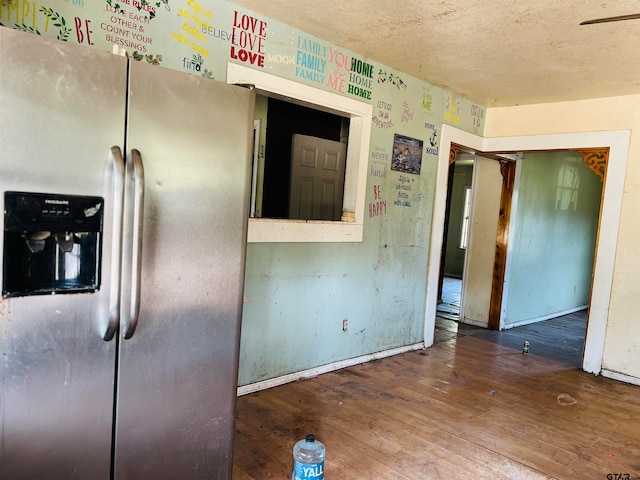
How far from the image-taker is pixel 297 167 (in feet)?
13.2

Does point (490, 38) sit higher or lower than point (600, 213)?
higher

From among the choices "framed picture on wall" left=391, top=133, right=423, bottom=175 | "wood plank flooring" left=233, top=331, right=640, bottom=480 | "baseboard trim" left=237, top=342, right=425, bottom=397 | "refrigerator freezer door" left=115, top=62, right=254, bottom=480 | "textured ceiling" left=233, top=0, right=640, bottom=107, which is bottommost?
"wood plank flooring" left=233, top=331, right=640, bottom=480

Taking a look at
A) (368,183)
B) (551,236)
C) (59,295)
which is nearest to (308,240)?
(368,183)

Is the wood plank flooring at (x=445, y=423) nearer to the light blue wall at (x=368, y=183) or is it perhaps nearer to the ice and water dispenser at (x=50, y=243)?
the light blue wall at (x=368, y=183)

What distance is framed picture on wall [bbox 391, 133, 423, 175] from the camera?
379 centimetres

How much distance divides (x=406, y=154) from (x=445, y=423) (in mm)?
2154

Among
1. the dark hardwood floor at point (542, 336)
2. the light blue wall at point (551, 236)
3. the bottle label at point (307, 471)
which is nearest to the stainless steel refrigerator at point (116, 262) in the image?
the bottle label at point (307, 471)

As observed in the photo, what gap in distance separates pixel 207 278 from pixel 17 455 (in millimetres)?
788

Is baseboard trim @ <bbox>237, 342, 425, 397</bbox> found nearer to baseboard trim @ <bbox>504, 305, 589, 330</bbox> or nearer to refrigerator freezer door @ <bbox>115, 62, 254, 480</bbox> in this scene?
refrigerator freezer door @ <bbox>115, 62, 254, 480</bbox>

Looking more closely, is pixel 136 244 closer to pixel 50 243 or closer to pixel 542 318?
pixel 50 243

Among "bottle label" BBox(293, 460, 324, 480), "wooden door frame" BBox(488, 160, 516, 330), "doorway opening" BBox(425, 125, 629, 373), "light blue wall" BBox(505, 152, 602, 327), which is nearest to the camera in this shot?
"bottle label" BBox(293, 460, 324, 480)

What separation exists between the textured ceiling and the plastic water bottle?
2298mm

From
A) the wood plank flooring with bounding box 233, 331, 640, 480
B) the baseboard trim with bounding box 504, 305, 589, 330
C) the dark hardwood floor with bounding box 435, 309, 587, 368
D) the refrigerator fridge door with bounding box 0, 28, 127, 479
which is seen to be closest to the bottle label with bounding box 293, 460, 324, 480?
the wood plank flooring with bounding box 233, 331, 640, 480

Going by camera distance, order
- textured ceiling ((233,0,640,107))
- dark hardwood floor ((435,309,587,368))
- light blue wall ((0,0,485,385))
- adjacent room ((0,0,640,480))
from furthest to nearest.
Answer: dark hardwood floor ((435,309,587,368))
textured ceiling ((233,0,640,107))
light blue wall ((0,0,485,385))
adjacent room ((0,0,640,480))
